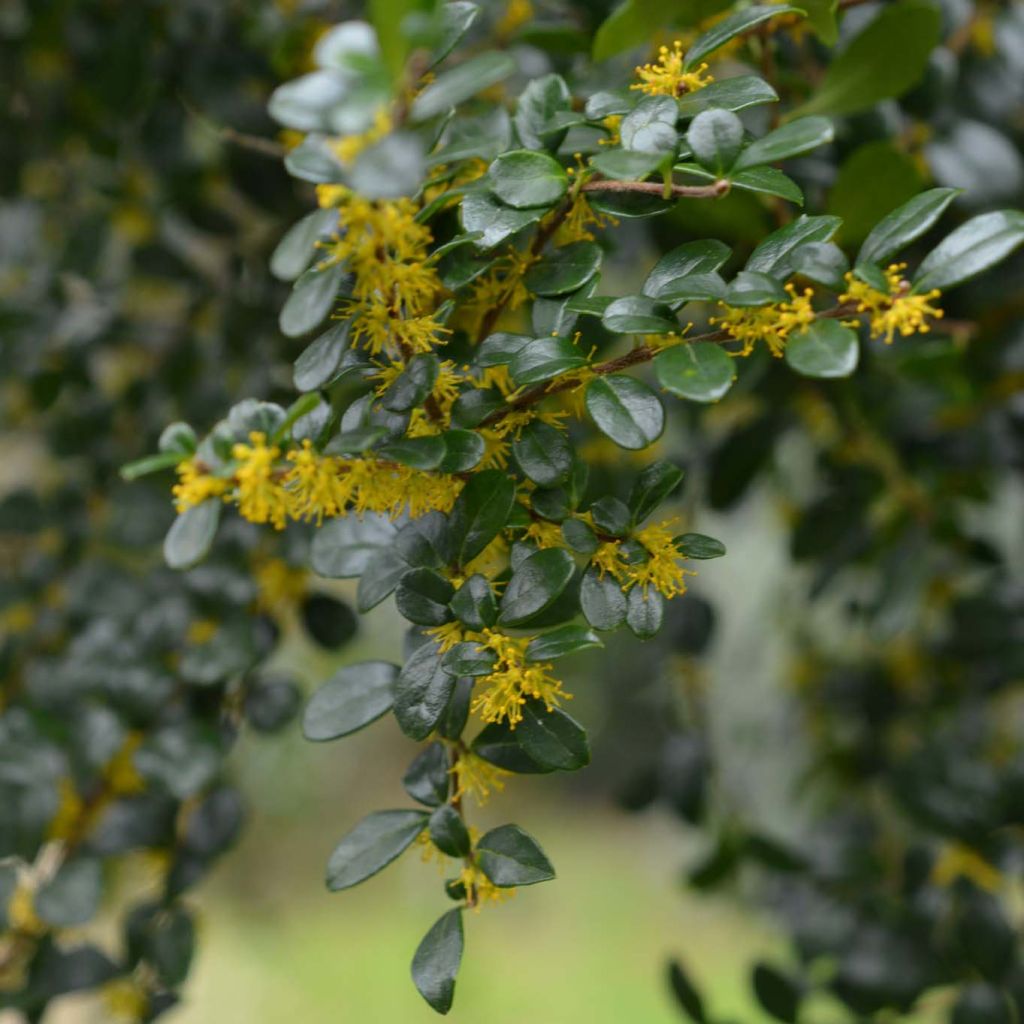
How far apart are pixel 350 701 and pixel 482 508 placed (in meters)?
0.14

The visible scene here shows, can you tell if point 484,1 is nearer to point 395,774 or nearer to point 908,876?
point 908,876

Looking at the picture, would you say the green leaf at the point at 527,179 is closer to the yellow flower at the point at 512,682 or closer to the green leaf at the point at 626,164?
the green leaf at the point at 626,164

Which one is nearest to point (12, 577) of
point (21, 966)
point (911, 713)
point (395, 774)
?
point (21, 966)

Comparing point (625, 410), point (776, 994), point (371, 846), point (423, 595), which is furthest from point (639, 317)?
point (776, 994)

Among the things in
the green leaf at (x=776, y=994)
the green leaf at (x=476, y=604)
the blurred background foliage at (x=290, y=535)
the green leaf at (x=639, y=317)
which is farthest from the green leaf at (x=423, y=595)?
the green leaf at (x=776, y=994)

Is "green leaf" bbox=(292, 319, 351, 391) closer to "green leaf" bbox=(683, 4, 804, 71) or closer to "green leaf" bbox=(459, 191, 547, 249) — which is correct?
"green leaf" bbox=(459, 191, 547, 249)

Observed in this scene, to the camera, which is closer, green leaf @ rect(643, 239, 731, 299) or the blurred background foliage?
green leaf @ rect(643, 239, 731, 299)

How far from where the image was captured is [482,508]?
0.42m

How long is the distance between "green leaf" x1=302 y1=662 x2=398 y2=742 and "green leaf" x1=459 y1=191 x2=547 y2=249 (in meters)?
0.20

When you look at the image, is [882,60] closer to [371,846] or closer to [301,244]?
[301,244]

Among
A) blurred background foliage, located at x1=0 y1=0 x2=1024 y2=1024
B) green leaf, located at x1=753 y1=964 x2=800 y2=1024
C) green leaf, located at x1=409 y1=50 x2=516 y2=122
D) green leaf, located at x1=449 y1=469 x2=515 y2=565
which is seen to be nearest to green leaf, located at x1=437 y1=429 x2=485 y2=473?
green leaf, located at x1=449 y1=469 x2=515 y2=565

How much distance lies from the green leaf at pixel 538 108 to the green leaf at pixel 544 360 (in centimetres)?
9

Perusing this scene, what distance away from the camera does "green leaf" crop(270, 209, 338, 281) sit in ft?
1.21

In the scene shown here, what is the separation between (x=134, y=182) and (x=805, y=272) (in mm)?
670
